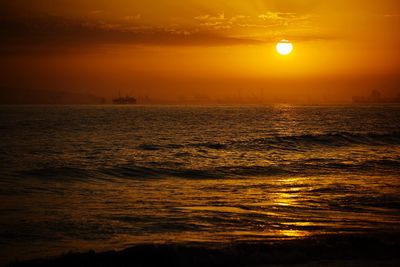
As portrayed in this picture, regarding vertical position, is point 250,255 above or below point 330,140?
below

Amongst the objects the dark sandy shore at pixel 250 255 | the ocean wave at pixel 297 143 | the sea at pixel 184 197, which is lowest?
the dark sandy shore at pixel 250 255

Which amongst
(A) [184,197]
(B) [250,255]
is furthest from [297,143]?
(B) [250,255]

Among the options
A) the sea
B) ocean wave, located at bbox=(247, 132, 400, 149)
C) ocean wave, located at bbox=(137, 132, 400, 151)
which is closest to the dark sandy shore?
the sea

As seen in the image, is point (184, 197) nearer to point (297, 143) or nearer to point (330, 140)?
point (297, 143)

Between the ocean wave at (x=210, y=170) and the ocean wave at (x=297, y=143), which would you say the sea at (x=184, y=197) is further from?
the ocean wave at (x=297, y=143)

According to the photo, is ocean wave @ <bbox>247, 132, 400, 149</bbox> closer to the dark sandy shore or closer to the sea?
the sea

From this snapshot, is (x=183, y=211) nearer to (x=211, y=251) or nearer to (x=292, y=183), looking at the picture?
(x=211, y=251)

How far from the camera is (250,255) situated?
1127 centimetres

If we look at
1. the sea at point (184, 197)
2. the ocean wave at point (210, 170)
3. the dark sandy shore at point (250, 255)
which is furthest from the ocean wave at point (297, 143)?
the dark sandy shore at point (250, 255)

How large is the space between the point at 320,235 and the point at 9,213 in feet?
33.5

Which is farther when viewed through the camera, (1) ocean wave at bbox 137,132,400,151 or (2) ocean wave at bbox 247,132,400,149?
(2) ocean wave at bbox 247,132,400,149

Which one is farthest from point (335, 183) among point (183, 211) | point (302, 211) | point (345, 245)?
point (345, 245)

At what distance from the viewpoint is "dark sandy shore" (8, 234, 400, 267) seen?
1086 cm

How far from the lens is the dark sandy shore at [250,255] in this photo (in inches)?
428
